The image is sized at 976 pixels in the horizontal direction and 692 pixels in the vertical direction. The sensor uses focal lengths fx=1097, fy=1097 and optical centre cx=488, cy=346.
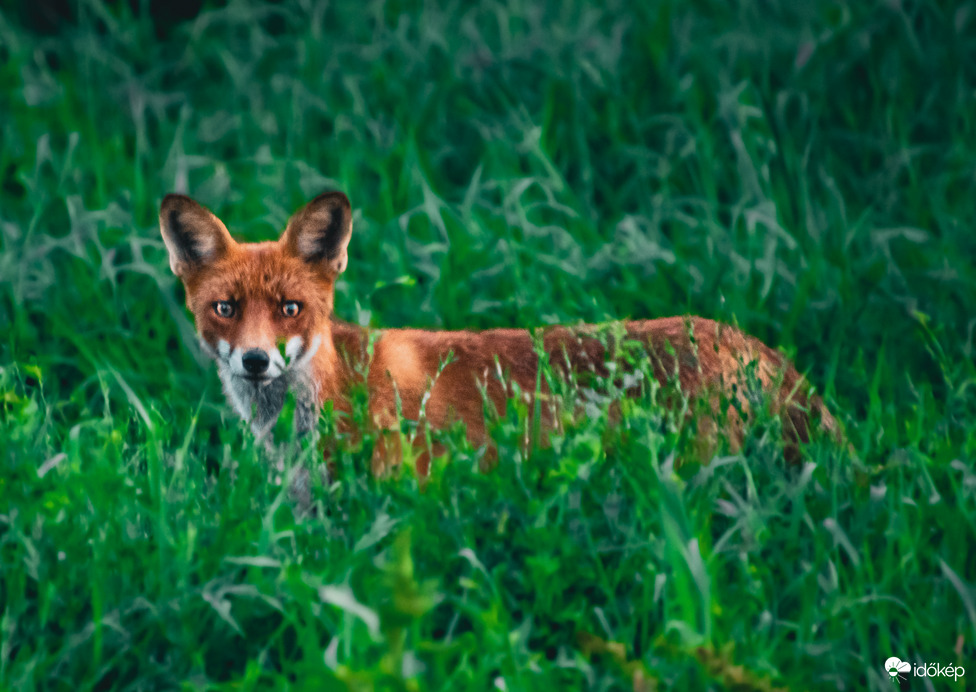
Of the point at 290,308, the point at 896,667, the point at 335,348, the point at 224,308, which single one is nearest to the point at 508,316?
the point at 335,348

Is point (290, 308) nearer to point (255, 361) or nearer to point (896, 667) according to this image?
point (255, 361)

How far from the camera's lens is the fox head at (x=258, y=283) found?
3850mm

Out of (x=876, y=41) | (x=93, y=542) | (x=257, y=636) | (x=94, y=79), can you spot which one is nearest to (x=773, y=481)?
(x=257, y=636)

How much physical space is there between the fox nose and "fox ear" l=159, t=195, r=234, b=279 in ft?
1.79

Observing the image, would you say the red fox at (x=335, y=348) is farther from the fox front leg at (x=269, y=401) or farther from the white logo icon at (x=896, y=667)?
the white logo icon at (x=896, y=667)

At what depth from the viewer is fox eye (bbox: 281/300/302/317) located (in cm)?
393

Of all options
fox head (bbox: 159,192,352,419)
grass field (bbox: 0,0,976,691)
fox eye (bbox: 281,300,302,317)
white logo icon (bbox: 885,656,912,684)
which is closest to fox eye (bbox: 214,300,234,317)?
fox head (bbox: 159,192,352,419)

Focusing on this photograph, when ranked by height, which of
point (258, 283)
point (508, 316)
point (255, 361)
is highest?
point (258, 283)

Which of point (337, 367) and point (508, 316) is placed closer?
point (337, 367)

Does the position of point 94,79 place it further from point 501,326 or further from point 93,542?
point 93,542

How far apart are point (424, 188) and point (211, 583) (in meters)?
3.18

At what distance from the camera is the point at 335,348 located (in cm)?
416

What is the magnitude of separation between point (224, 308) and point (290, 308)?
0.24 meters

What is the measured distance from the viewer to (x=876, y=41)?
6570mm
